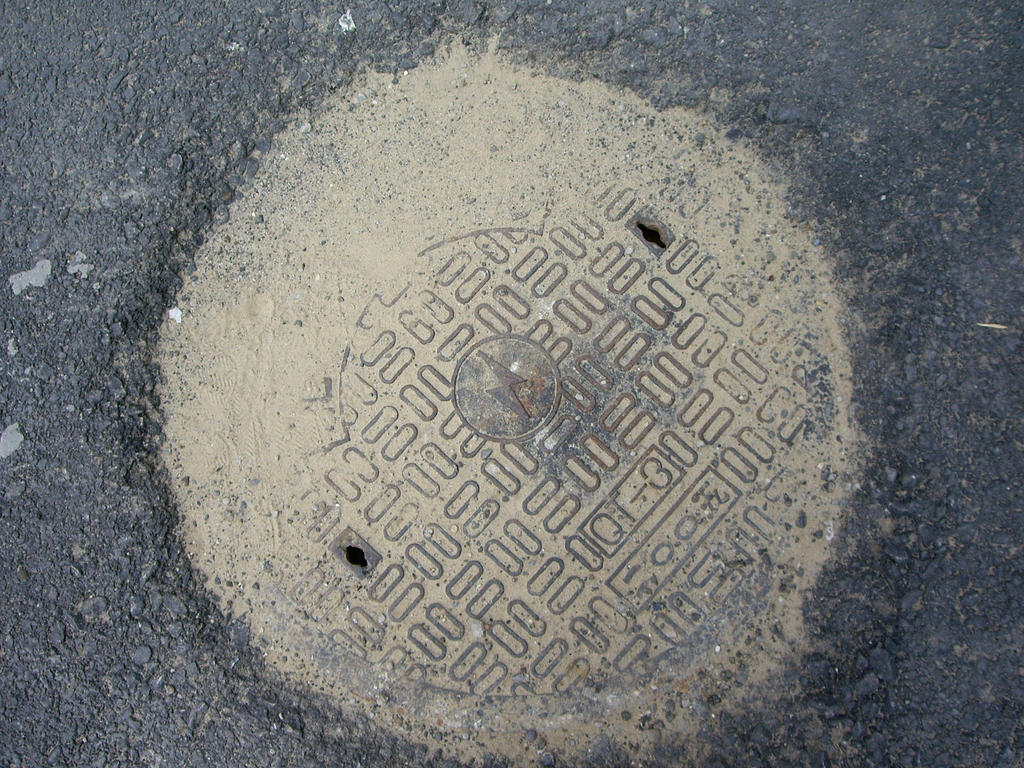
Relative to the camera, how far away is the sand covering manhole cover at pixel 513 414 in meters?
2.31

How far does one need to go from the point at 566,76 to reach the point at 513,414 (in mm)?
1281

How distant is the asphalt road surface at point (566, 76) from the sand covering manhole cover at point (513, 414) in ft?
0.40

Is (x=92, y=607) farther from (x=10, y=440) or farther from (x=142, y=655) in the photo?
(x=10, y=440)

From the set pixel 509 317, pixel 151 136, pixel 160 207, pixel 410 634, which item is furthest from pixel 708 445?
pixel 151 136

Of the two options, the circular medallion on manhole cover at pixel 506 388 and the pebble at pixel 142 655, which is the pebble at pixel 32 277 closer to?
the pebble at pixel 142 655

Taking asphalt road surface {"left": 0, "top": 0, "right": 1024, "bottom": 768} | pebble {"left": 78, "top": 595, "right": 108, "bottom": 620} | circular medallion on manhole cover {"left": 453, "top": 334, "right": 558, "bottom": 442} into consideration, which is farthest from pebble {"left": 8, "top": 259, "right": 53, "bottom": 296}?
circular medallion on manhole cover {"left": 453, "top": 334, "right": 558, "bottom": 442}

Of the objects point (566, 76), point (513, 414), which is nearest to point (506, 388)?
point (513, 414)

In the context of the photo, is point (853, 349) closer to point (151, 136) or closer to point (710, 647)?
point (710, 647)

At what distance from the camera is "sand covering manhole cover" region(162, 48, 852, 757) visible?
231 centimetres

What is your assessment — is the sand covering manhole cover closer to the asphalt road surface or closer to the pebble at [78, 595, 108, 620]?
the asphalt road surface

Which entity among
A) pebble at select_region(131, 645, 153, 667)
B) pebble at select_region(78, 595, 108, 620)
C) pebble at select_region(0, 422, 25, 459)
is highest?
pebble at select_region(0, 422, 25, 459)

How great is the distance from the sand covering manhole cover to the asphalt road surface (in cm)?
12

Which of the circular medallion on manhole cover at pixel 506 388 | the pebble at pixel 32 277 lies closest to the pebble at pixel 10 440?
the pebble at pixel 32 277

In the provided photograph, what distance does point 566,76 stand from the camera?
104 inches
